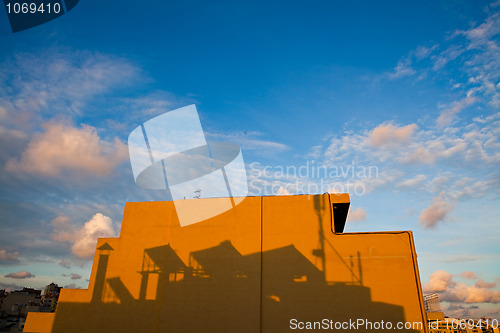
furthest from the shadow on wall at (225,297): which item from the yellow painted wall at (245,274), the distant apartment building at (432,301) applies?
the distant apartment building at (432,301)

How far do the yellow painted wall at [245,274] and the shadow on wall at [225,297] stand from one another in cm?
6

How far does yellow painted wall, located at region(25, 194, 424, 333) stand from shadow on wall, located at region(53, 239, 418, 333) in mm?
60

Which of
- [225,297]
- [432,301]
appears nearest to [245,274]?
[225,297]

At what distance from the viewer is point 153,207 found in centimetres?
2331

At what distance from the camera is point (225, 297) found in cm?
1984

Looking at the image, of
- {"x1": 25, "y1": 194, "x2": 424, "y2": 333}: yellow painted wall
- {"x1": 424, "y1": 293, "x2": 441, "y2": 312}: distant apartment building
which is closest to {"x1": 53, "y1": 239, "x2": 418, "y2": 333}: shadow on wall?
{"x1": 25, "y1": 194, "x2": 424, "y2": 333}: yellow painted wall

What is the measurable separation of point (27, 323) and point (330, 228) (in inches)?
875

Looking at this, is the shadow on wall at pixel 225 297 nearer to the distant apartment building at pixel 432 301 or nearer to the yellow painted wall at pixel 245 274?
the yellow painted wall at pixel 245 274

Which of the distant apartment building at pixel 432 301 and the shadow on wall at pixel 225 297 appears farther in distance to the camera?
the distant apartment building at pixel 432 301

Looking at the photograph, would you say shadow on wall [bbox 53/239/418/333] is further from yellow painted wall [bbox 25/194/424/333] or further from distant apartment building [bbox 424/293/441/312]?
distant apartment building [bbox 424/293/441/312]

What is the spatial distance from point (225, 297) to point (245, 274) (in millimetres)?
1944

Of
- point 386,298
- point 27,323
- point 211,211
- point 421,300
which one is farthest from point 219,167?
point 27,323

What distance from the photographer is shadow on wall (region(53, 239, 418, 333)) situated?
18.6 meters

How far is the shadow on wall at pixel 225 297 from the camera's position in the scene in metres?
18.6
